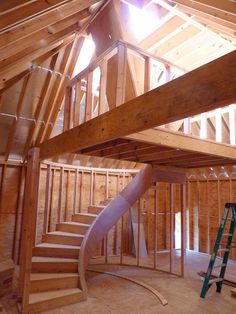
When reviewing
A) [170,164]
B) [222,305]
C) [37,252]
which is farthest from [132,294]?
[170,164]

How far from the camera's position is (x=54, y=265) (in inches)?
170

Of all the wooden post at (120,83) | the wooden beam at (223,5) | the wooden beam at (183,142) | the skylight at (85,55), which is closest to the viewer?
the wooden beam at (223,5)

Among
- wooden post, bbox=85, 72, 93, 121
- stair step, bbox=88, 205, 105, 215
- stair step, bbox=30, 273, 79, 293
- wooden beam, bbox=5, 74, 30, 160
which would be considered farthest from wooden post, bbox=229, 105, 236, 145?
wooden beam, bbox=5, 74, 30, 160

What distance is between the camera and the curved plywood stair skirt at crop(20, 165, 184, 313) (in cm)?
387

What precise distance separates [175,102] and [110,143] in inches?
81.6

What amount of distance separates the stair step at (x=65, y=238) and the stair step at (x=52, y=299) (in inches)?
36.1

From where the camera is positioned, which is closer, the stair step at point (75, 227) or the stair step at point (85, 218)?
the stair step at point (75, 227)

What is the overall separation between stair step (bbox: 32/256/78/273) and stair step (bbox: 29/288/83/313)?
0.35 m

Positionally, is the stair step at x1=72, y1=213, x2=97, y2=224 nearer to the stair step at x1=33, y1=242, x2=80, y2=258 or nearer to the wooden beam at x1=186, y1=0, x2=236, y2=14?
the stair step at x1=33, y1=242, x2=80, y2=258

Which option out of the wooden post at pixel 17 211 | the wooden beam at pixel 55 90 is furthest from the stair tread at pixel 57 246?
the wooden beam at pixel 55 90

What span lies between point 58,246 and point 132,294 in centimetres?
150

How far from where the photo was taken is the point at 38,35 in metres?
2.72

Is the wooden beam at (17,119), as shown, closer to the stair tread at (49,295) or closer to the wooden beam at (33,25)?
the wooden beam at (33,25)

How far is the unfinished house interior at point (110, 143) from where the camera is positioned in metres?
2.24
